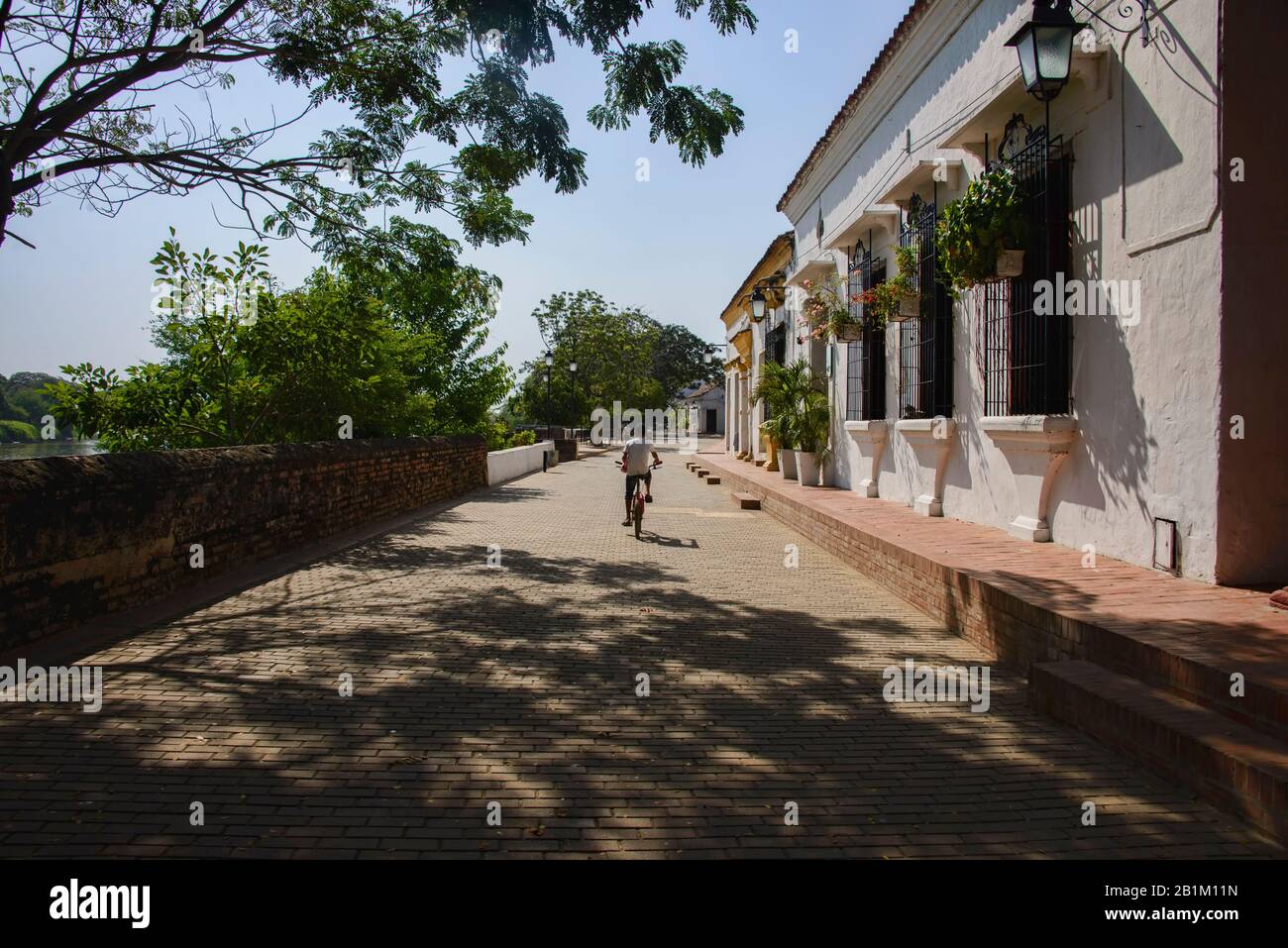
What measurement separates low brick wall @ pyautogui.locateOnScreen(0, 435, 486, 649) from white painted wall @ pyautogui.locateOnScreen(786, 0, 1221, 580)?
7595 mm

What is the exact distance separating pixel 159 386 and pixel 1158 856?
38.3 ft

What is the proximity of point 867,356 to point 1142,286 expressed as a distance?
6.91m

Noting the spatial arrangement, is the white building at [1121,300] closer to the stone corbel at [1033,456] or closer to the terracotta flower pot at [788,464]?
the stone corbel at [1033,456]

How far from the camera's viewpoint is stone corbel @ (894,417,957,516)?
9582 mm

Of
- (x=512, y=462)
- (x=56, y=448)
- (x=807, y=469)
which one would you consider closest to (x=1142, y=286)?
(x=807, y=469)

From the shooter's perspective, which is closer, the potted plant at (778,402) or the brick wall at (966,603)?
the brick wall at (966,603)

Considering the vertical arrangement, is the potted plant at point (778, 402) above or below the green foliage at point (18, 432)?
above

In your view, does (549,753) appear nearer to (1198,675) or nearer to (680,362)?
(1198,675)

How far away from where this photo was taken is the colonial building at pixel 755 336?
19.9 metres

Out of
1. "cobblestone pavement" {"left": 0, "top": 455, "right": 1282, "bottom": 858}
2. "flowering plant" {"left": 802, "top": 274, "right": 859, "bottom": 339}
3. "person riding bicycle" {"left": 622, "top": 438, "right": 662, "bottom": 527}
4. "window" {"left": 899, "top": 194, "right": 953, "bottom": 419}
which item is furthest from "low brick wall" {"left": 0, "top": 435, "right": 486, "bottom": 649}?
"window" {"left": 899, "top": 194, "right": 953, "bottom": 419}

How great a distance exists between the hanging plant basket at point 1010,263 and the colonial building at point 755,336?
37.3 ft

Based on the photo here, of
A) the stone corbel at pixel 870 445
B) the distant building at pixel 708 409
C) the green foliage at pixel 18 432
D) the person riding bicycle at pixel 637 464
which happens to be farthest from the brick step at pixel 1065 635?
→ the distant building at pixel 708 409

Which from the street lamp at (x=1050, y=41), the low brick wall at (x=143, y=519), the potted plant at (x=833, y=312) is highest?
the street lamp at (x=1050, y=41)

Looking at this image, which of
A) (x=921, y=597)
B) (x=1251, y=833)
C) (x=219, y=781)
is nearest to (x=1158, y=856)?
(x=1251, y=833)
